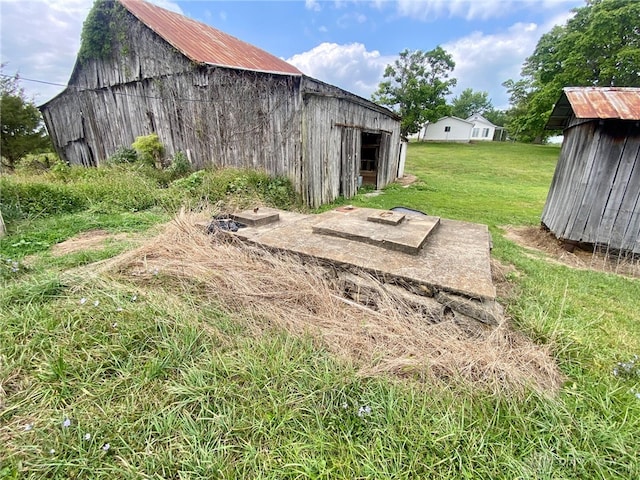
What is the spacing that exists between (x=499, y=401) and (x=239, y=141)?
7.15 meters

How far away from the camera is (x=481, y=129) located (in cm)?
3506

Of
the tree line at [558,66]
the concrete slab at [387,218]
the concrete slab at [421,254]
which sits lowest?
the concrete slab at [421,254]

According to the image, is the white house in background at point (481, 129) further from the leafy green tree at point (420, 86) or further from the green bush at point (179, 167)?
the green bush at point (179, 167)

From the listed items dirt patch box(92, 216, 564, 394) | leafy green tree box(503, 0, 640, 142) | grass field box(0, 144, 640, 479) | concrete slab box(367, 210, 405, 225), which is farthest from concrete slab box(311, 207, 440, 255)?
leafy green tree box(503, 0, 640, 142)

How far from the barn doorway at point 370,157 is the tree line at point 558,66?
1006 centimetres

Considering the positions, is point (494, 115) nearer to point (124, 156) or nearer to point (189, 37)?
point (189, 37)

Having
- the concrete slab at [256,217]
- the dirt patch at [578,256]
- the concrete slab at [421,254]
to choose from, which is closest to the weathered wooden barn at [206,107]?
the concrete slab at [256,217]

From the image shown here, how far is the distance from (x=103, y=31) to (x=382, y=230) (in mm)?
11151

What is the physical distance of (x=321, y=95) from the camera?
6.27 meters

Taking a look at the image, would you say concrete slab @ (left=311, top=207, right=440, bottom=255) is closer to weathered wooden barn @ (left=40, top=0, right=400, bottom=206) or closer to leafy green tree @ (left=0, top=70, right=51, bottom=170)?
weathered wooden barn @ (left=40, top=0, right=400, bottom=206)

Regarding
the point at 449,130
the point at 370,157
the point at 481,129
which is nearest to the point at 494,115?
the point at 481,129

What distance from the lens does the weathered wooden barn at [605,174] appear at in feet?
13.6

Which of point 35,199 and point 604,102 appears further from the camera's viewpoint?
point 35,199

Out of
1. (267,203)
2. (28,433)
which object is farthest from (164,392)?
(267,203)
